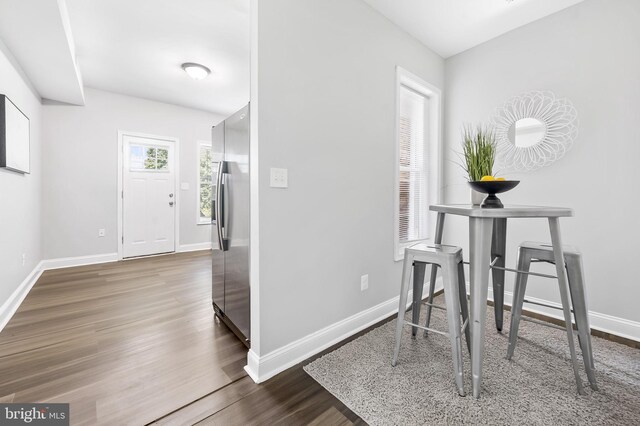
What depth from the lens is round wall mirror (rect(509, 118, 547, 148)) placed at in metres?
2.45

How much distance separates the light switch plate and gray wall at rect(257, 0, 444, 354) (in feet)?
0.11

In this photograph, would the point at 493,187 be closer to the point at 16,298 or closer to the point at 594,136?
the point at 594,136

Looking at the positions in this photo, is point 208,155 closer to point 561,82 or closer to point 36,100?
point 36,100

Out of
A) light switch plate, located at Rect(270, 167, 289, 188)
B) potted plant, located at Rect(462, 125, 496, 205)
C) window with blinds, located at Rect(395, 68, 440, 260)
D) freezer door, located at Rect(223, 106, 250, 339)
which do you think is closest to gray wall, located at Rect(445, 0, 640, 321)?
window with blinds, located at Rect(395, 68, 440, 260)

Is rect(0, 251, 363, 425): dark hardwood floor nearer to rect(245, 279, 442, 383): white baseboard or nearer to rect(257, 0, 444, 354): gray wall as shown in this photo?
rect(245, 279, 442, 383): white baseboard

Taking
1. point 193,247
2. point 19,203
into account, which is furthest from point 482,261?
point 193,247

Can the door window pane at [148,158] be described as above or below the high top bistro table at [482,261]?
above

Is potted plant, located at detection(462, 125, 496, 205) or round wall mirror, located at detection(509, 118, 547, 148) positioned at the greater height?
round wall mirror, located at detection(509, 118, 547, 148)

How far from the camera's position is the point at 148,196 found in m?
4.80

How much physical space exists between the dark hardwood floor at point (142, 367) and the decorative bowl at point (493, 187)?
4.58 ft

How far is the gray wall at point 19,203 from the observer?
2445mm

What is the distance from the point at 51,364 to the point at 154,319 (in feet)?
2.30

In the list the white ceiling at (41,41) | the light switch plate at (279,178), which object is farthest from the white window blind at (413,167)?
the white ceiling at (41,41)

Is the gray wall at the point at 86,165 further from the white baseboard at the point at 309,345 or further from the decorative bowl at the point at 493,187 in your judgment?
the decorative bowl at the point at 493,187
